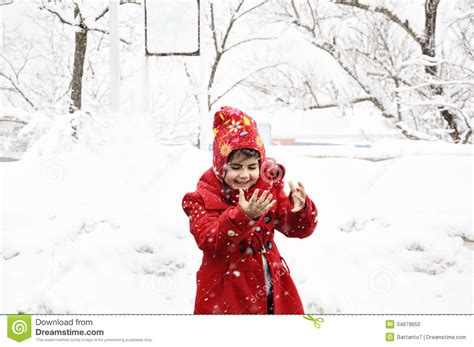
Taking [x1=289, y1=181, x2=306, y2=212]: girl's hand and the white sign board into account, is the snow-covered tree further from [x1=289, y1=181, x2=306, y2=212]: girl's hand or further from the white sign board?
[x1=289, y1=181, x2=306, y2=212]: girl's hand

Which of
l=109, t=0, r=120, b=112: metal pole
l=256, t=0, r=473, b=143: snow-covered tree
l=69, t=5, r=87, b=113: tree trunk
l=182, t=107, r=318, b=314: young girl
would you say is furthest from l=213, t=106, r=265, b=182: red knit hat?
l=69, t=5, r=87, b=113: tree trunk

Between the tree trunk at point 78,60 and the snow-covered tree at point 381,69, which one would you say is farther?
the tree trunk at point 78,60

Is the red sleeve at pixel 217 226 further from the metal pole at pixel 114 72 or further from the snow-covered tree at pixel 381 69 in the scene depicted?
the snow-covered tree at pixel 381 69

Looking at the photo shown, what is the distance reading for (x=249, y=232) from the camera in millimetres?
1738

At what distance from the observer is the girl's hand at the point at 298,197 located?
5.67ft

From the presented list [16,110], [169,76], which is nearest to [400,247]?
[16,110]

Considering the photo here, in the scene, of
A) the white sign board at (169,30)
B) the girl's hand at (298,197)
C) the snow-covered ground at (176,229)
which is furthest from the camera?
the white sign board at (169,30)

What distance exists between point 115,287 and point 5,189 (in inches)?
43.2

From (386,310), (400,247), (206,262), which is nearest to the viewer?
(206,262)

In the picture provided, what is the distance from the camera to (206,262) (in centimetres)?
188

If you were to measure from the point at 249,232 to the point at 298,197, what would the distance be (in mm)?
185
